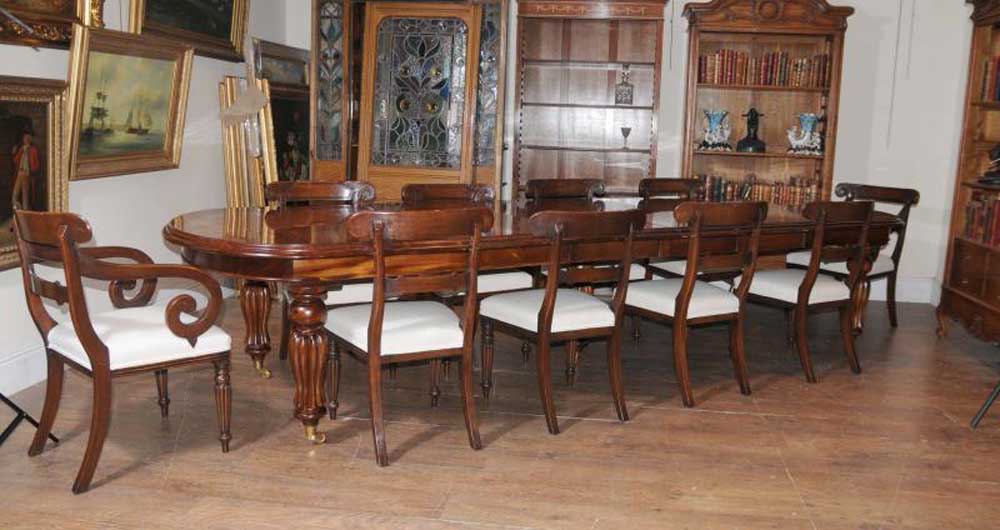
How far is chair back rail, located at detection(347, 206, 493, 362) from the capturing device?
10.0ft

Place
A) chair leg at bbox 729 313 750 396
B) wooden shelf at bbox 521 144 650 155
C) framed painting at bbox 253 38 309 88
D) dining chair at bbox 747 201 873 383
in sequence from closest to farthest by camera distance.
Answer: chair leg at bbox 729 313 750 396 → dining chair at bbox 747 201 873 383 → framed painting at bbox 253 38 309 88 → wooden shelf at bbox 521 144 650 155

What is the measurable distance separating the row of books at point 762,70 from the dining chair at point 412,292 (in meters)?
3.66

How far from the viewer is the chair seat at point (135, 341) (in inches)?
117

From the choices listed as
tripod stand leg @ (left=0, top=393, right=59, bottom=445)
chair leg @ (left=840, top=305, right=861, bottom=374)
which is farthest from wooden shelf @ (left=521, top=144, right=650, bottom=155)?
tripod stand leg @ (left=0, top=393, right=59, bottom=445)

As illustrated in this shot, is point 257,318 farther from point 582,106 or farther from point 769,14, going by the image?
point 769,14

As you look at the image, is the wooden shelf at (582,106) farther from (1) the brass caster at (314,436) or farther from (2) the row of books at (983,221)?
(1) the brass caster at (314,436)

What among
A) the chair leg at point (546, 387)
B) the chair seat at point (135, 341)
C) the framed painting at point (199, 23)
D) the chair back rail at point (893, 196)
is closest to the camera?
the chair seat at point (135, 341)

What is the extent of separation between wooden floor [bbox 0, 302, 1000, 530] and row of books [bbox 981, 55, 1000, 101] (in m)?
1.88

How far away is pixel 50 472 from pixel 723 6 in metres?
4.92

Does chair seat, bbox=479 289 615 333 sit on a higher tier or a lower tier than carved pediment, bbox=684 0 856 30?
lower

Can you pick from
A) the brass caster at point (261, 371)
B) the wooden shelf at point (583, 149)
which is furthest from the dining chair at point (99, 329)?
the wooden shelf at point (583, 149)

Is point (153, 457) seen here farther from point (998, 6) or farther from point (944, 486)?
point (998, 6)

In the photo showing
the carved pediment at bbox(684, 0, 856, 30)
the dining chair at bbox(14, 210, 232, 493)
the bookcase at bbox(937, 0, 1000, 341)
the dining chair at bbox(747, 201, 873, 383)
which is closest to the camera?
the dining chair at bbox(14, 210, 232, 493)

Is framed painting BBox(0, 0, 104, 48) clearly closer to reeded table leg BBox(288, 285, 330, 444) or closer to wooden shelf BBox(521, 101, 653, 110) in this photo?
reeded table leg BBox(288, 285, 330, 444)
